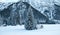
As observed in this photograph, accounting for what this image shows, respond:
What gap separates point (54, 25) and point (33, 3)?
1.20m

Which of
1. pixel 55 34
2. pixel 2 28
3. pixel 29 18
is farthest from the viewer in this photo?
pixel 2 28

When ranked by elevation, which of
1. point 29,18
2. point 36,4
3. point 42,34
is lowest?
point 42,34

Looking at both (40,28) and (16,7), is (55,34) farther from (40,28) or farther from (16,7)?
(16,7)

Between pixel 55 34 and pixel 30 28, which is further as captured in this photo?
pixel 30 28

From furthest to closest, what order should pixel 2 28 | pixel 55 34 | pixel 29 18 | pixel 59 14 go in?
pixel 59 14 → pixel 2 28 → pixel 29 18 → pixel 55 34

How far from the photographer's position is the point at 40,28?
6.71 meters

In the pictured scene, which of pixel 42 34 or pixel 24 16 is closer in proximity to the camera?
pixel 42 34

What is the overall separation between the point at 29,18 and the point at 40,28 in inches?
25.0

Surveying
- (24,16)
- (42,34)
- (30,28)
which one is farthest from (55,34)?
(24,16)

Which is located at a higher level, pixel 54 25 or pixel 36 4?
pixel 36 4

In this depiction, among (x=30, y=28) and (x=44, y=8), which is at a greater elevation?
(x=44, y=8)

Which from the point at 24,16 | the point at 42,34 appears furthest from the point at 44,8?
the point at 42,34

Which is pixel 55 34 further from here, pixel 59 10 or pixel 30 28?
pixel 59 10

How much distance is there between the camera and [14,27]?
6.94 meters
